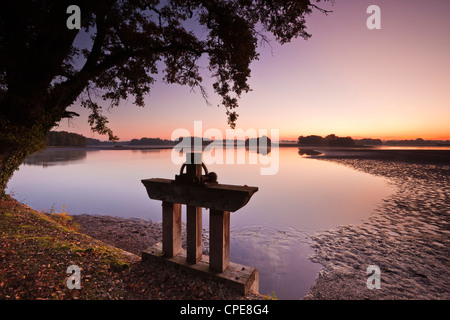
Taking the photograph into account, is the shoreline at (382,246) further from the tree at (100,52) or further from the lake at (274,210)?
the tree at (100,52)

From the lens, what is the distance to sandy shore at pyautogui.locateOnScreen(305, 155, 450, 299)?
552 cm

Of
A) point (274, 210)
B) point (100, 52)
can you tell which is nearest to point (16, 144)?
point (100, 52)

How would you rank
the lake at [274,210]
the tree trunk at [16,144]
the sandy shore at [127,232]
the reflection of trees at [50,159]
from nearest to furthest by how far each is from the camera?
the tree trunk at [16,144] → the lake at [274,210] → the sandy shore at [127,232] → the reflection of trees at [50,159]

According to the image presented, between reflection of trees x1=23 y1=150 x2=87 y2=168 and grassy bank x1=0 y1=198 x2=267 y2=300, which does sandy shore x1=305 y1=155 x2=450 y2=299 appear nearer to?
grassy bank x1=0 y1=198 x2=267 y2=300

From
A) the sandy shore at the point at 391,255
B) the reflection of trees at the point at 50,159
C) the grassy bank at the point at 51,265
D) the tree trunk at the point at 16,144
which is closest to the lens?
the grassy bank at the point at 51,265

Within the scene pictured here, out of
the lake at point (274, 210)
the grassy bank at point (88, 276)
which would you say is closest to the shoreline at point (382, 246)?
the lake at point (274, 210)

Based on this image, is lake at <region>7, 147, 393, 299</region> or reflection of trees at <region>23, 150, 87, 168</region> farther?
reflection of trees at <region>23, 150, 87, 168</region>

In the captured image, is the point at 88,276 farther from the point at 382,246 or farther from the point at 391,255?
the point at 382,246

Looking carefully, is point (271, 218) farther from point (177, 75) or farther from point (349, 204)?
point (177, 75)

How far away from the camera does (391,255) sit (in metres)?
7.09

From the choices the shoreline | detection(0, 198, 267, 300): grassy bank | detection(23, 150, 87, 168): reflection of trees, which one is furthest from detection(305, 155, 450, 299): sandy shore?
detection(23, 150, 87, 168): reflection of trees

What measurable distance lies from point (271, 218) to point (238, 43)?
9932 millimetres

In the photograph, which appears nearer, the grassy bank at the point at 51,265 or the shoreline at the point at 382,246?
the grassy bank at the point at 51,265

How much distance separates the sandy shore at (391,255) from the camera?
5.52 metres
